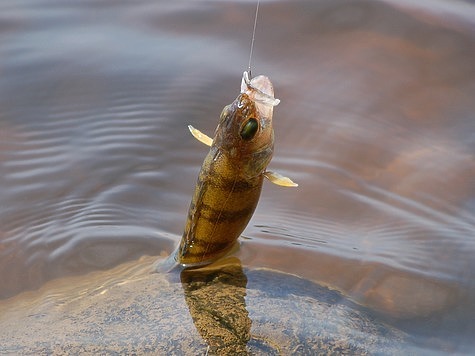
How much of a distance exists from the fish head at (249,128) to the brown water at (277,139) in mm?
584

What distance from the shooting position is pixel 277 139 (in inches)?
173

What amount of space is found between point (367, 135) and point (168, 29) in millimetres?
1703

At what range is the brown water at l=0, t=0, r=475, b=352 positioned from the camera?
3426 mm

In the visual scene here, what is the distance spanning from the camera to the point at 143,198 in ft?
12.8

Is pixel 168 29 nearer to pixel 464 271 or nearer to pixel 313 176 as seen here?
pixel 313 176

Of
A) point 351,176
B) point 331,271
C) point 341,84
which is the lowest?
point 331,271

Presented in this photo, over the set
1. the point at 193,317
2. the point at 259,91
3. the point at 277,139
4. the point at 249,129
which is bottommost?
the point at 193,317

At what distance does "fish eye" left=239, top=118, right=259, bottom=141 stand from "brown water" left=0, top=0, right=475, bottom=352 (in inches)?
27.2

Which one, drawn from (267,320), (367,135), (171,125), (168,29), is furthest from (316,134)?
(267,320)

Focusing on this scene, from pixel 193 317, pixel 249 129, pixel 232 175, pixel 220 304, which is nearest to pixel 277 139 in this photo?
pixel 232 175

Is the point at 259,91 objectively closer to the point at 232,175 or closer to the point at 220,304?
the point at 232,175

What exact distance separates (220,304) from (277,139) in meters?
1.72

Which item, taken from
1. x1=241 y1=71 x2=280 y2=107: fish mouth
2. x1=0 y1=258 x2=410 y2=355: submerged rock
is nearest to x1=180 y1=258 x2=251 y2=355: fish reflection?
x1=0 y1=258 x2=410 y2=355: submerged rock

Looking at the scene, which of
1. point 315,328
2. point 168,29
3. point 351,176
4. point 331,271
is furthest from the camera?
point 168,29
